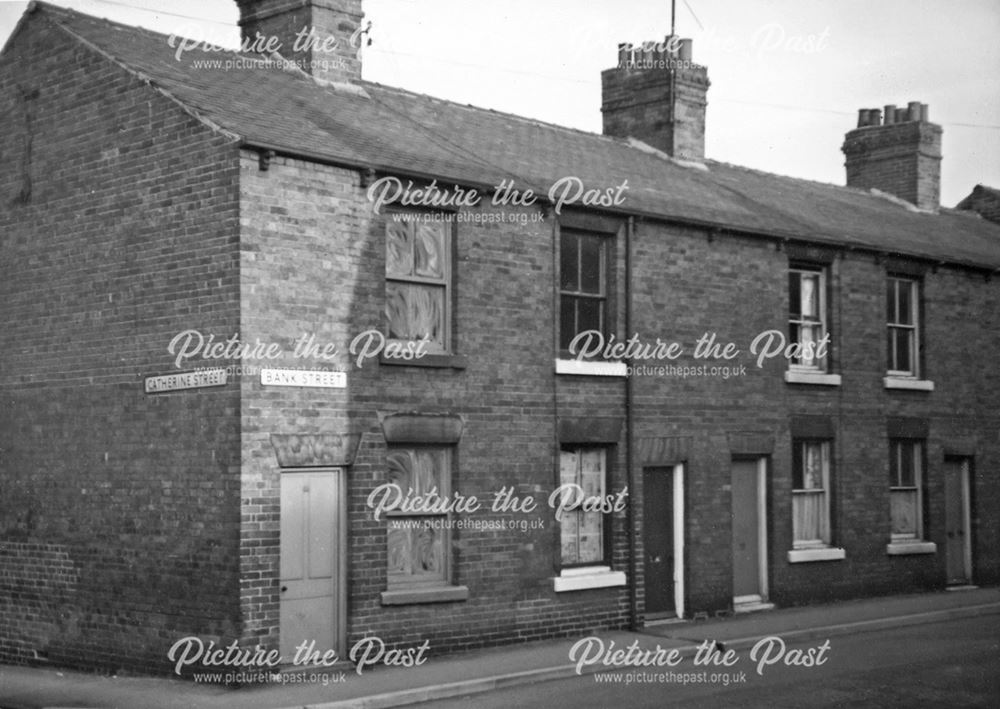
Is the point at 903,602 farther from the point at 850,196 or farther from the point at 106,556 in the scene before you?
the point at 106,556

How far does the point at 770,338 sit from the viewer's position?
20797mm

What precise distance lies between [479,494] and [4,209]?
23.4ft

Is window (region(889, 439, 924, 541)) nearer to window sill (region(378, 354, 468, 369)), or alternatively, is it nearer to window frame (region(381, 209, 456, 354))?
window sill (region(378, 354, 468, 369))

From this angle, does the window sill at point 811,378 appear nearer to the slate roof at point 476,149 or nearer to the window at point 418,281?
the slate roof at point 476,149

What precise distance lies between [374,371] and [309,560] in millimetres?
2297

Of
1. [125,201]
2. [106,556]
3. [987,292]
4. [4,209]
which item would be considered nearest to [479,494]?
[106,556]

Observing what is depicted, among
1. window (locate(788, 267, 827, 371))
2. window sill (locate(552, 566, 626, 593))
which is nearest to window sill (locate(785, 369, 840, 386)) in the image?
window (locate(788, 267, 827, 371))

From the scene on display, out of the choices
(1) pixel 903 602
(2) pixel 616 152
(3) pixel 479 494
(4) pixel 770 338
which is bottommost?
(1) pixel 903 602

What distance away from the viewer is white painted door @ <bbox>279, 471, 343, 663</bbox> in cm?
1464

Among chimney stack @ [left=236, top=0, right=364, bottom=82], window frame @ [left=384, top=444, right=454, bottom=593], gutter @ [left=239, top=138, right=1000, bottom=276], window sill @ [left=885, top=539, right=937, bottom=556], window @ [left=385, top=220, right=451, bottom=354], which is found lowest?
window sill @ [left=885, top=539, right=937, bottom=556]

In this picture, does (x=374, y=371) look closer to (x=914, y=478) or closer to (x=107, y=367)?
(x=107, y=367)

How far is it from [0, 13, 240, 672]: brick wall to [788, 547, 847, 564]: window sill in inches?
391

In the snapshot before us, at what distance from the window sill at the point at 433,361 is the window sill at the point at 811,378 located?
22.1 feet

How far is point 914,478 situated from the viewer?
76.5 ft
